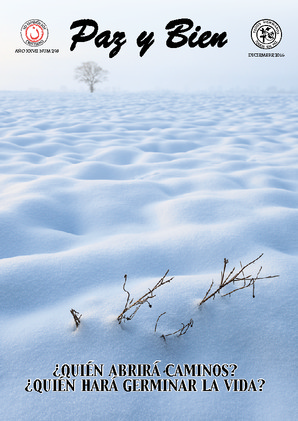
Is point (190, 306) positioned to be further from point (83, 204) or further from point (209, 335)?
point (83, 204)

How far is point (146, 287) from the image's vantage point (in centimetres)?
119

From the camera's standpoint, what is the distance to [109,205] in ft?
6.73

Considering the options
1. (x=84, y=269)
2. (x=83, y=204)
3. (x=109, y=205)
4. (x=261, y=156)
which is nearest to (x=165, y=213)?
(x=109, y=205)

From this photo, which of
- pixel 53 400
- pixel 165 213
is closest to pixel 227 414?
pixel 53 400

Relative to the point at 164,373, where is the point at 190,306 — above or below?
above

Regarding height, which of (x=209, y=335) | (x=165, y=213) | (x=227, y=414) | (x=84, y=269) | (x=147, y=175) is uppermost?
(x=147, y=175)

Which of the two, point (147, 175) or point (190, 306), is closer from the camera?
point (190, 306)

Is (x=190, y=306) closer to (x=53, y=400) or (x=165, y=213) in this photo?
(x=53, y=400)

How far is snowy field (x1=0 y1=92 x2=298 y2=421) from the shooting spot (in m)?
Answer: 0.84

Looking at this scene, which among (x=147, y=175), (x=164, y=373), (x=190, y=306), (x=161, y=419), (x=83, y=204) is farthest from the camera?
(x=147, y=175)

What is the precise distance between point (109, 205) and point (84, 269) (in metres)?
0.79

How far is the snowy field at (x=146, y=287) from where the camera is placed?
0.84 m

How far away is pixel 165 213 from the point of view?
193cm

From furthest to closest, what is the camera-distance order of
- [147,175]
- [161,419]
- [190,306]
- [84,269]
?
[147,175] → [84,269] → [190,306] → [161,419]
